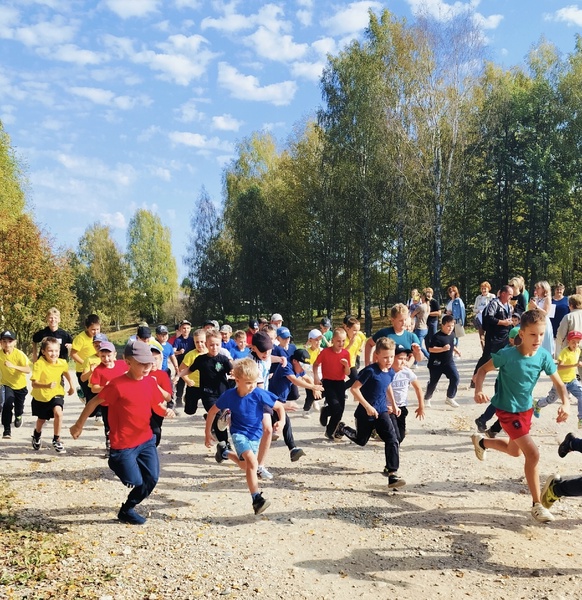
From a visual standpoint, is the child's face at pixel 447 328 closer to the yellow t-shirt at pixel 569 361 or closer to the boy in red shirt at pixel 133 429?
the yellow t-shirt at pixel 569 361

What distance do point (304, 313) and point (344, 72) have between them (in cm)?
1754

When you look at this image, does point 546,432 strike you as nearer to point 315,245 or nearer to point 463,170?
point 463,170

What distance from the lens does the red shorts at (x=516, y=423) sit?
5141 millimetres

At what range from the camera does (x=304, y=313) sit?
40.2 metres

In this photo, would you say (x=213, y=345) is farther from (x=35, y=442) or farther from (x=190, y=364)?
(x=35, y=442)

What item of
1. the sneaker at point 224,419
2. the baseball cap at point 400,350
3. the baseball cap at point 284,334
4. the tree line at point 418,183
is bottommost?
the sneaker at point 224,419

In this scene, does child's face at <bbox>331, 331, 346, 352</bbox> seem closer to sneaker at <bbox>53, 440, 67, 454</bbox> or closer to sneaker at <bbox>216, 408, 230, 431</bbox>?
sneaker at <bbox>216, 408, 230, 431</bbox>

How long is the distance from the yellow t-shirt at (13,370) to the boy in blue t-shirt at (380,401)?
555 cm

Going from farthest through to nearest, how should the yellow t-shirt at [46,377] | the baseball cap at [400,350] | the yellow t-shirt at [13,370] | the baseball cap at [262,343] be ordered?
the yellow t-shirt at [13,370] < the yellow t-shirt at [46,377] < the baseball cap at [262,343] < the baseball cap at [400,350]

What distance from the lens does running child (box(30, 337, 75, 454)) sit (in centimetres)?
771

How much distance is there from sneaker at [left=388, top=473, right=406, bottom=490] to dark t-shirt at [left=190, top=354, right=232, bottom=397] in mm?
2907

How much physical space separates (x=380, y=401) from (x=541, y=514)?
80.0 inches

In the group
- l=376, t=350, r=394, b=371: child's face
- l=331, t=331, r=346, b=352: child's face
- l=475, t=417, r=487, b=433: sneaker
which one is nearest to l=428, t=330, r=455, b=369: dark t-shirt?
l=475, t=417, r=487, b=433: sneaker

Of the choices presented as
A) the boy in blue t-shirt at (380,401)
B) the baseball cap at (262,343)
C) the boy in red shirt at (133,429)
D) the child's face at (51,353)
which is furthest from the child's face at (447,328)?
the child's face at (51,353)
